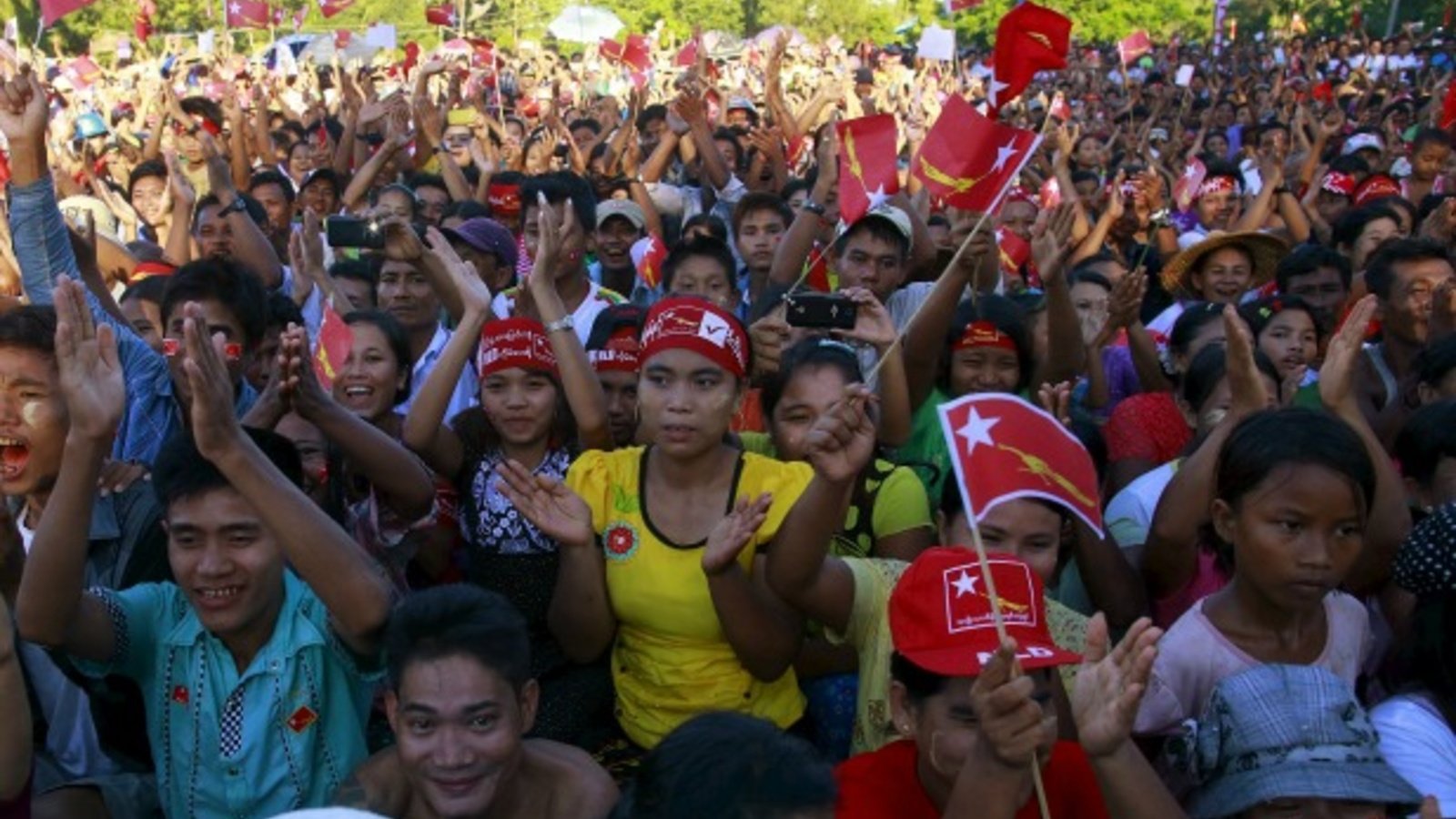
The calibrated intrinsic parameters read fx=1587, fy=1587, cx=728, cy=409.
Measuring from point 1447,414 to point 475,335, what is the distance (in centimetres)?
263

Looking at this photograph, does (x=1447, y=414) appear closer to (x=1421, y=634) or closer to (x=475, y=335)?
(x=1421, y=634)

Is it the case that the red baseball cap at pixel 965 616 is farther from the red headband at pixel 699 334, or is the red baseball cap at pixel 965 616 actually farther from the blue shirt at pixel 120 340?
the blue shirt at pixel 120 340

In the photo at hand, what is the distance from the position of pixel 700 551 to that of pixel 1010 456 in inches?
34.2

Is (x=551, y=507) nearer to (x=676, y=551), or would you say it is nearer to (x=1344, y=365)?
(x=676, y=551)

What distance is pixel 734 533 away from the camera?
10.6 ft

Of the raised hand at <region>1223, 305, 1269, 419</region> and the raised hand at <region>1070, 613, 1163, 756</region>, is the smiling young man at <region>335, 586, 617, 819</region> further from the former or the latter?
the raised hand at <region>1223, 305, 1269, 419</region>

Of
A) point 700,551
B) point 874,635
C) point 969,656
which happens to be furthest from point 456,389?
point 969,656

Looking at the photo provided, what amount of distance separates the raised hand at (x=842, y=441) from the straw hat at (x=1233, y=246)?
393 centimetres

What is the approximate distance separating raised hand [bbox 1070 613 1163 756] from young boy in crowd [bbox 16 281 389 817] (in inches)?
53.4

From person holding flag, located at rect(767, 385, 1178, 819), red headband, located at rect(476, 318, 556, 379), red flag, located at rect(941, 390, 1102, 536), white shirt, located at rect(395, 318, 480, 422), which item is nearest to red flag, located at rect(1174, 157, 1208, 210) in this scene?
white shirt, located at rect(395, 318, 480, 422)

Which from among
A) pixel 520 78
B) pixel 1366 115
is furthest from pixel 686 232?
pixel 520 78

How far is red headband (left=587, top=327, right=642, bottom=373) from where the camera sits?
15.9 feet

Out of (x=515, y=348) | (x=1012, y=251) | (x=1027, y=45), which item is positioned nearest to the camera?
(x=515, y=348)

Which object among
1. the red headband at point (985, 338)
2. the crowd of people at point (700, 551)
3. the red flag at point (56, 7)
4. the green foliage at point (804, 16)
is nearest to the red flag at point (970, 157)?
the crowd of people at point (700, 551)
